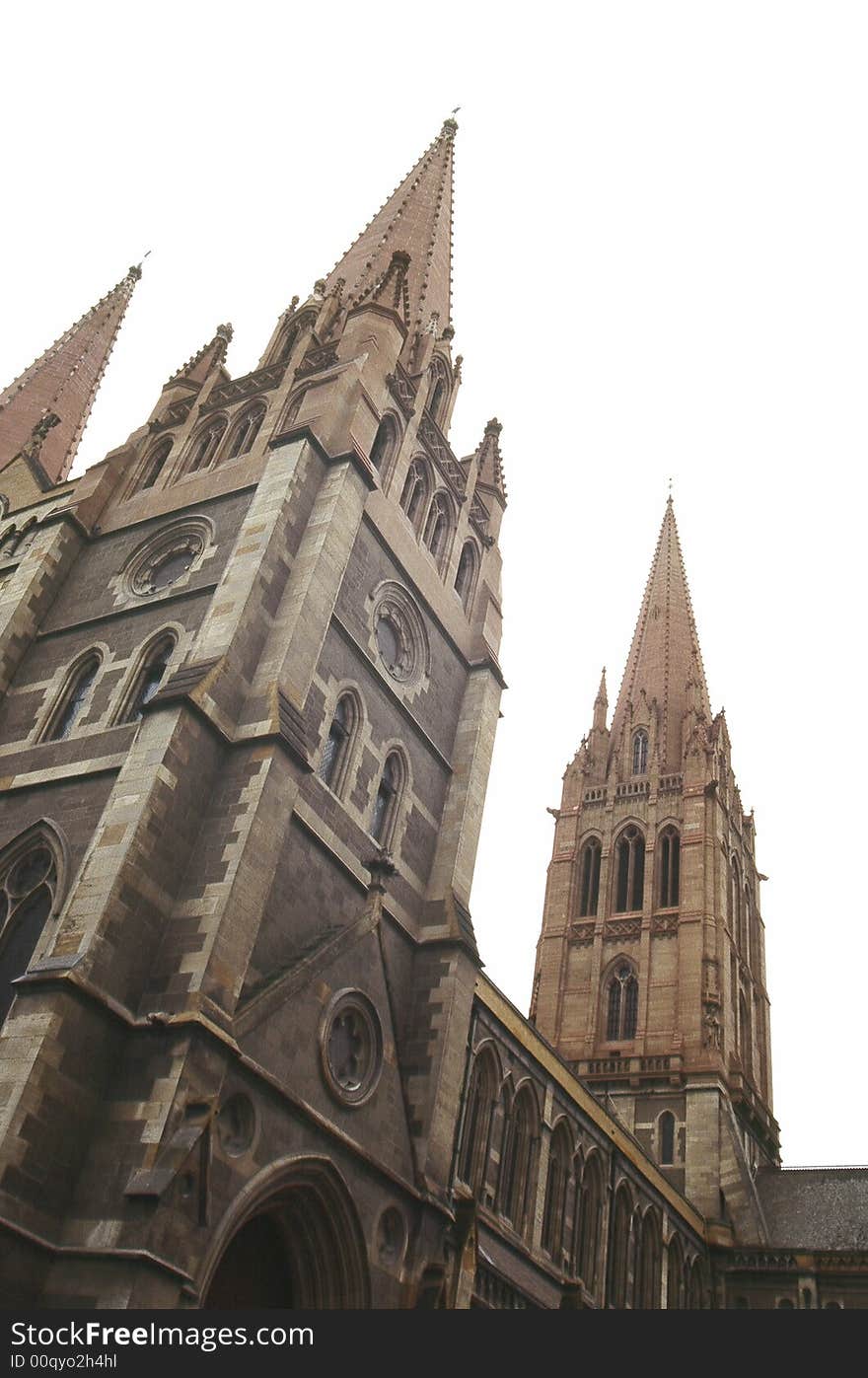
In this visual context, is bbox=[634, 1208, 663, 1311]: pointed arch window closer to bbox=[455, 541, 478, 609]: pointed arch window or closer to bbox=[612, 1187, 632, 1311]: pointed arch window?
bbox=[612, 1187, 632, 1311]: pointed arch window

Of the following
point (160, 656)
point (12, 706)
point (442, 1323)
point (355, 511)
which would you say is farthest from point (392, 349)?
point (442, 1323)

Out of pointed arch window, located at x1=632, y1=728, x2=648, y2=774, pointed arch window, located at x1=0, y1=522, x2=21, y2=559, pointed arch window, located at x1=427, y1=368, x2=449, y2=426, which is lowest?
pointed arch window, located at x1=0, y1=522, x2=21, y2=559

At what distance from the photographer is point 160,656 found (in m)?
19.4

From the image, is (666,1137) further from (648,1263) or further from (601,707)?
(601,707)

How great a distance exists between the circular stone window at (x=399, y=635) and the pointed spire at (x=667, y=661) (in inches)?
1279

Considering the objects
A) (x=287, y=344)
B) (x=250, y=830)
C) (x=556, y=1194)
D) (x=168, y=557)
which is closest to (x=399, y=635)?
(x=168, y=557)

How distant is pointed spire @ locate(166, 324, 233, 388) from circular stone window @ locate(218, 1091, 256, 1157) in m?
17.9

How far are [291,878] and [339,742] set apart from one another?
331 cm

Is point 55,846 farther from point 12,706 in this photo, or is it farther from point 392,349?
point 392,349

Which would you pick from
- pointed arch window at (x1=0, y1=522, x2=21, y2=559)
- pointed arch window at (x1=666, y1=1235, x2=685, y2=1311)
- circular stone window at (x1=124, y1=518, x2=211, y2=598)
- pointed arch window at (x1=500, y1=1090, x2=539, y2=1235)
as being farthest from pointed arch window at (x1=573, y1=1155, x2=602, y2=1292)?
pointed arch window at (x1=0, y1=522, x2=21, y2=559)

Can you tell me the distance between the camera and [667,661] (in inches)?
2347

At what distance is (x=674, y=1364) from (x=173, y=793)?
9.28 m

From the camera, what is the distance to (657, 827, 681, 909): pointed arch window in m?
48.4

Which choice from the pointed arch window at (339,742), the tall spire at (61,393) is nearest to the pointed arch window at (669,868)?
the tall spire at (61,393)
